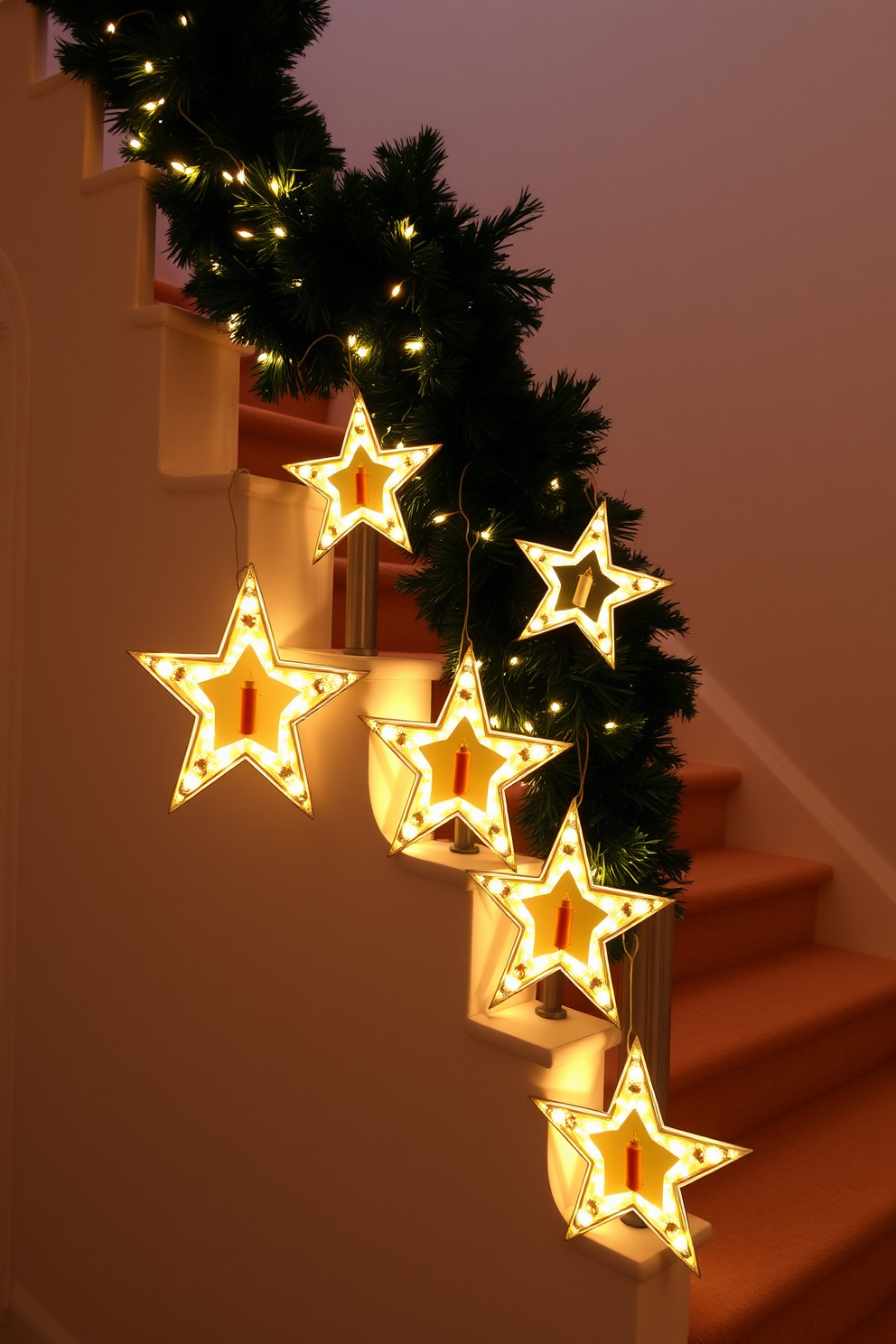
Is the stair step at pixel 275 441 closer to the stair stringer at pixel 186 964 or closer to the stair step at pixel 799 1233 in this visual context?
the stair stringer at pixel 186 964

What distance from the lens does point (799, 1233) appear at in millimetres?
1426

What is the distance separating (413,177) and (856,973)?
68.4 inches

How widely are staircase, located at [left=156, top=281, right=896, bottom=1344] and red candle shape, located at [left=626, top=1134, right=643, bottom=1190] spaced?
354 millimetres

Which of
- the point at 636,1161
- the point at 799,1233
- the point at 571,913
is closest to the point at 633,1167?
the point at 636,1161

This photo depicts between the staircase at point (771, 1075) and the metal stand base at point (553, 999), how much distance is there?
46 cm

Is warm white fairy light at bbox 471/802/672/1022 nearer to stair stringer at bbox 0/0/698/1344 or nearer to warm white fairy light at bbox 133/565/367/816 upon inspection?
stair stringer at bbox 0/0/698/1344

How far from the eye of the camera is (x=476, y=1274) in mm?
1187

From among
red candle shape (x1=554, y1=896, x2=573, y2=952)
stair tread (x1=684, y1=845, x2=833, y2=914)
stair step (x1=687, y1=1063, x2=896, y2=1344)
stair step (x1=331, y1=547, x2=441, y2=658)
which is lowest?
stair step (x1=687, y1=1063, x2=896, y2=1344)

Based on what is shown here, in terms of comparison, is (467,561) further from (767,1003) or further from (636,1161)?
(767,1003)

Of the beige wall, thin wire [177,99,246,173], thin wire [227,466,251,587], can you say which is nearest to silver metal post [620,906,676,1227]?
thin wire [227,466,251,587]

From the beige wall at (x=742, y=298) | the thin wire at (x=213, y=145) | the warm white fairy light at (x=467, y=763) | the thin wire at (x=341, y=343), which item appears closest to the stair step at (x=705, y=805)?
the beige wall at (x=742, y=298)

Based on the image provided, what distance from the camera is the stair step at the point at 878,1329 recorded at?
4.95 ft

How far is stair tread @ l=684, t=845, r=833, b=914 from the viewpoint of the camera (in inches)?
76.8

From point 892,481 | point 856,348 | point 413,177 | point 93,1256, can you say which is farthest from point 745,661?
point 93,1256
